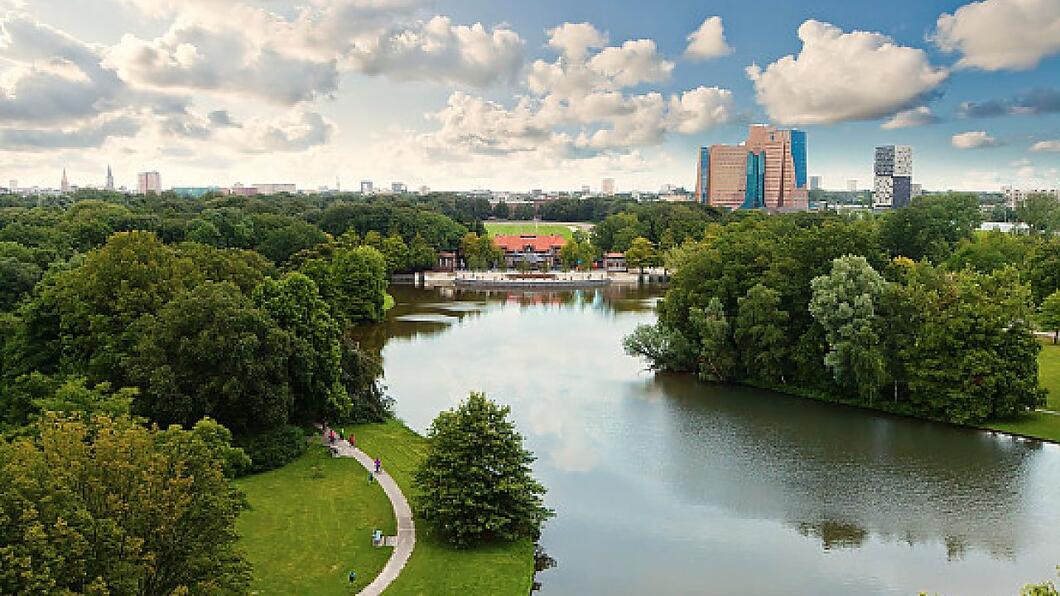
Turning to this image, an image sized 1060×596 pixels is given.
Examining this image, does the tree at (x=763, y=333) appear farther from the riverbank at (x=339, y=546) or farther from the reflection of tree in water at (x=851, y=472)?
the riverbank at (x=339, y=546)

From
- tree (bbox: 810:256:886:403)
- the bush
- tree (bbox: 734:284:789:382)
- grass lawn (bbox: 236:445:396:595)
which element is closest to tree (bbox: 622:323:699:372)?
tree (bbox: 734:284:789:382)

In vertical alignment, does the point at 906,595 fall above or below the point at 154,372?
below

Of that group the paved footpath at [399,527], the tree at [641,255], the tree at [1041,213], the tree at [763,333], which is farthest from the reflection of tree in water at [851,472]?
the tree at [1041,213]

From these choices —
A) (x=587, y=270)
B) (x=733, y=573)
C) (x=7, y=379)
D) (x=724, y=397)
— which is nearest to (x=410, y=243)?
→ (x=587, y=270)

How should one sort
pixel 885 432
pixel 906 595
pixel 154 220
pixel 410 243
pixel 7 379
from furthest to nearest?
pixel 410 243 < pixel 154 220 < pixel 885 432 < pixel 7 379 < pixel 906 595

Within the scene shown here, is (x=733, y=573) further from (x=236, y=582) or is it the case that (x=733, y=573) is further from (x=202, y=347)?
(x=202, y=347)

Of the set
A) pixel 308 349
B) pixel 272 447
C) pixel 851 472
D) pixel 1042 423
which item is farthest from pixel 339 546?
pixel 1042 423

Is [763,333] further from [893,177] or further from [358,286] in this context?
[893,177]
